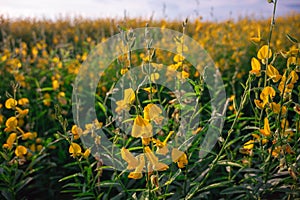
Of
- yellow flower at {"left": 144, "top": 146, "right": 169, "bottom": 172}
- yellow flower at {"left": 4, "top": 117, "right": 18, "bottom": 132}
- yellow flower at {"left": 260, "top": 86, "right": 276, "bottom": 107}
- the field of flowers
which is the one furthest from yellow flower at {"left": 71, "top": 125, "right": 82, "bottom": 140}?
yellow flower at {"left": 260, "top": 86, "right": 276, "bottom": 107}

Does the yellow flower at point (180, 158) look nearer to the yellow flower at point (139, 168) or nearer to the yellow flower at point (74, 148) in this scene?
the yellow flower at point (139, 168)

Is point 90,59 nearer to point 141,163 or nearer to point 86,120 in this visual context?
point 86,120

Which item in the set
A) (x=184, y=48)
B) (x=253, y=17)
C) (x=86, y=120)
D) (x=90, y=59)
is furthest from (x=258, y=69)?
(x=253, y=17)

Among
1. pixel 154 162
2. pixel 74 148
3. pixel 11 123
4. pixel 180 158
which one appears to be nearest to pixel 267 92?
pixel 180 158

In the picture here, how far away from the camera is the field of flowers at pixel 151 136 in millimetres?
1670

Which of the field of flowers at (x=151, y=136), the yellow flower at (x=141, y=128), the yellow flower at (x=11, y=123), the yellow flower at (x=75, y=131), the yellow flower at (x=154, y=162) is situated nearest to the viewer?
the yellow flower at (x=141, y=128)

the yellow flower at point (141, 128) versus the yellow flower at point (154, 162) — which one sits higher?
the yellow flower at point (141, 128)

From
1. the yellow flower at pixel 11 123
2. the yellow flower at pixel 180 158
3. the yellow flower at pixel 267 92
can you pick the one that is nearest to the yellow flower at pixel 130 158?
the yellow flower at pixel 180 158

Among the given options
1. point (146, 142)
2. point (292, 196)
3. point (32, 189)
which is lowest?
point (32, 189)

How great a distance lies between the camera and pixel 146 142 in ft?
4.74

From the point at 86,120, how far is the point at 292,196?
1790 millimetres

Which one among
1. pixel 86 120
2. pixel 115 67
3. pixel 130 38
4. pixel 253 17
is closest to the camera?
pixel 130 38

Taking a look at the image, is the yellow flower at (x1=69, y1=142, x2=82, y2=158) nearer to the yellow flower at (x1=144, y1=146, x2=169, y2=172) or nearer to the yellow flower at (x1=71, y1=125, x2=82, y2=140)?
the yellow flower at (x1=71, y1=125, x2=82, y2=140)

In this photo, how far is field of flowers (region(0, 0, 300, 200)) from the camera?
5.48ft
